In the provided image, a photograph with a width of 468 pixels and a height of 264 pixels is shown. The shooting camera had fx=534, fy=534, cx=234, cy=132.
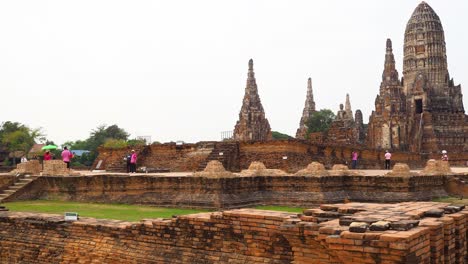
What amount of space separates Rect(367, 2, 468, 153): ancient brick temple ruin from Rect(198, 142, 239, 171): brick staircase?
30.1 m

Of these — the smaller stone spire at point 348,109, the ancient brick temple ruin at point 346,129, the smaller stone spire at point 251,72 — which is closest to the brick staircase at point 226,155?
the ancient brick temple ruin at point 346,129

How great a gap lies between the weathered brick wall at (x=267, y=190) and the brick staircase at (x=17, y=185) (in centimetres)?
269

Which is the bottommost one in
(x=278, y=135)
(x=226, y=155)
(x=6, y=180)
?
(x=6, y=180)

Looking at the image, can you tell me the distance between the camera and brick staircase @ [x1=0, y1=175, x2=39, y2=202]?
13320 mm

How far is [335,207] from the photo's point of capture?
5.95 meters

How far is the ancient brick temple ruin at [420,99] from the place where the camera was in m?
44.8

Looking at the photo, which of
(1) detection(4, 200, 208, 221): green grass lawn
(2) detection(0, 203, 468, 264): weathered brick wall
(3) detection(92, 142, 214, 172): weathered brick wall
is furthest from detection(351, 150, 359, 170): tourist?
(2) detection(0, 203, 468, 264): weathered brick wall

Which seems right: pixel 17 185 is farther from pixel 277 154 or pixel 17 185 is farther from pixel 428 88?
pixel 428 88

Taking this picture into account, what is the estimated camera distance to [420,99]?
152ft

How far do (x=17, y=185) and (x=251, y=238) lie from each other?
9547 millimetres

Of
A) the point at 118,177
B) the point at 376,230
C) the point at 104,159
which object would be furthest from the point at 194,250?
the point at 104,159

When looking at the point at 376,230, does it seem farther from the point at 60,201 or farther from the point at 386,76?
the point at 386,76

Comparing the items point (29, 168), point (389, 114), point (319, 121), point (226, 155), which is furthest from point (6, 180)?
point (319, 121)

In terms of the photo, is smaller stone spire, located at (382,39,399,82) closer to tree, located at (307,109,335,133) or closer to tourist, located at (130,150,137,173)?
tree, located at (307,109,335,133)
